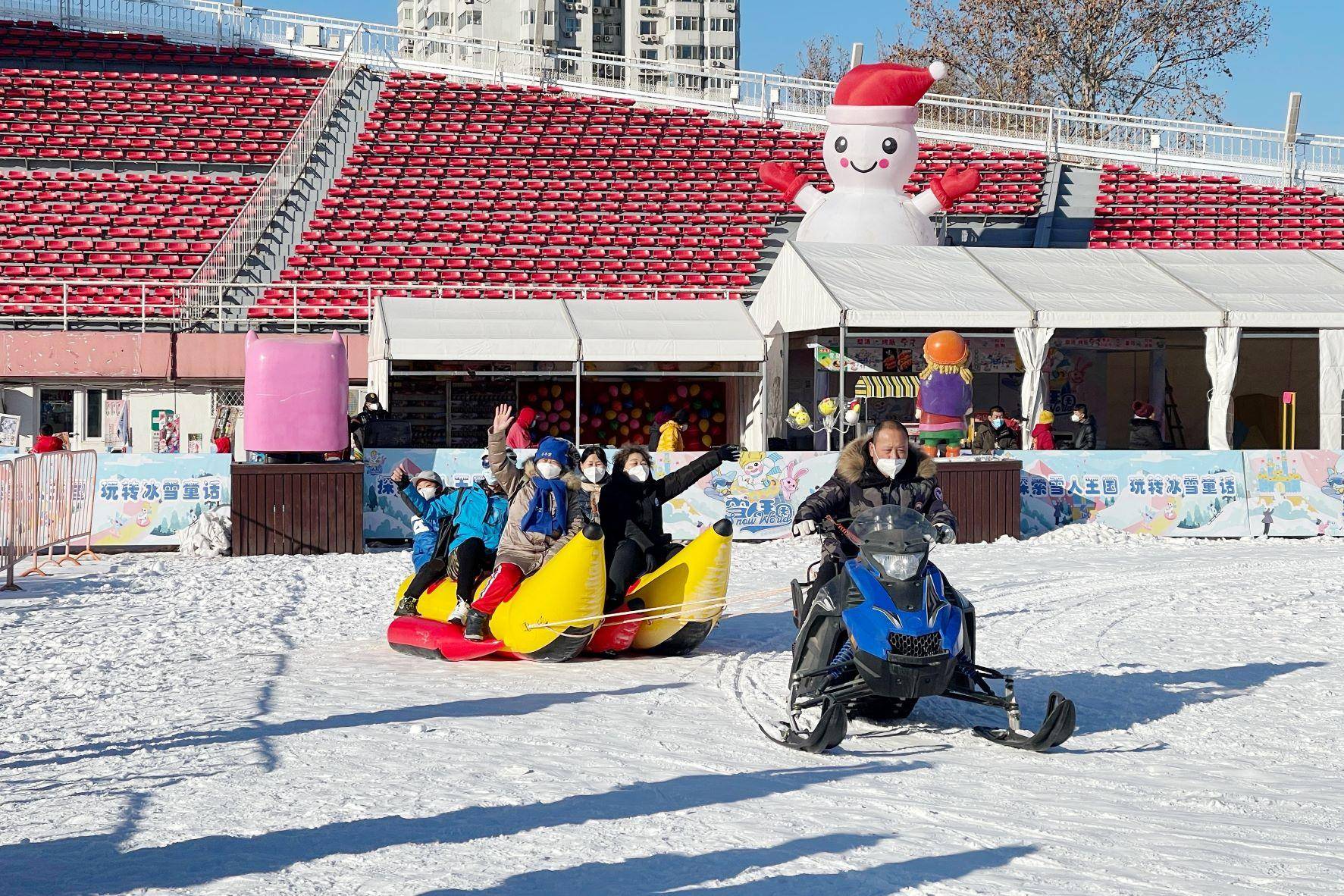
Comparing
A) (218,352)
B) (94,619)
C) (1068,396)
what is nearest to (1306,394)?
(1068,396)

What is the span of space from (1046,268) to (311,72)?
2332cm

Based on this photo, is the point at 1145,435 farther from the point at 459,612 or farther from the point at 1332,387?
the point at 459,612

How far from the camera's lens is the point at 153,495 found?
16.8 m

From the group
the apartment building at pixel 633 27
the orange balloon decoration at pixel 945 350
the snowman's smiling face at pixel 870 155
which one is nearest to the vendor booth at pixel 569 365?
the snowman's smiling face at pixel 870 155

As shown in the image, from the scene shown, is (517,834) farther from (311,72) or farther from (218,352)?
(311,72)

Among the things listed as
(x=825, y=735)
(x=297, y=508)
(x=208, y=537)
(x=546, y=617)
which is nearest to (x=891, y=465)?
(x=825, y=735)

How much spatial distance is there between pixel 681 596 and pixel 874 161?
17413 millimetres

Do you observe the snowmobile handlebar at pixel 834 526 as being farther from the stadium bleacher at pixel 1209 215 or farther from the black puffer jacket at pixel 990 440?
the stadium bleacher at pixel 1209 215

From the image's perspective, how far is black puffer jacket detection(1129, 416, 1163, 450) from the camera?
21.8 metres

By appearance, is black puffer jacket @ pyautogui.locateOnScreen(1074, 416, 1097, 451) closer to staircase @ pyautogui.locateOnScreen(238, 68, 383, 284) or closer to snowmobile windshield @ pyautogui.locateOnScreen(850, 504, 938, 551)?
snowmobile windshield @ pyautogui.locateOnScreen(850, 504, 938, 551)

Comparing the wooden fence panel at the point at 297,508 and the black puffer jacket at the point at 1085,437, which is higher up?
the black puffer jacket at the point at 1085,437

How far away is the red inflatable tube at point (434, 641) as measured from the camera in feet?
31.7

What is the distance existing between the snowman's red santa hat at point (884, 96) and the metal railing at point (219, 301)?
438 cm

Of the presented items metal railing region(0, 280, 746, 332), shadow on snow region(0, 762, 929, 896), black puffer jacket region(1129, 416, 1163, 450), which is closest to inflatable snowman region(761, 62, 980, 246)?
metal railing region(0, 280, 746, 332)
